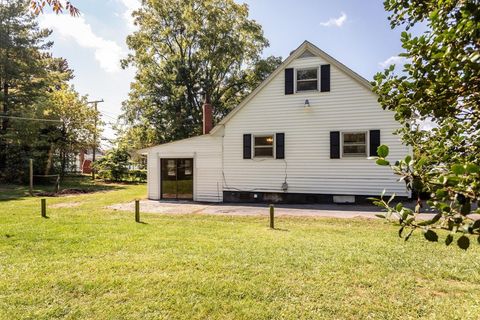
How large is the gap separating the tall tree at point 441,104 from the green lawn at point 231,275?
2680 mm

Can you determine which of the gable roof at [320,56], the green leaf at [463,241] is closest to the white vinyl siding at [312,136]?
the gable roof at [320,56]

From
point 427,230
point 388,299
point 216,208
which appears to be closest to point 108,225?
point 216,208

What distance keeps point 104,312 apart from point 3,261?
3609 millimetres

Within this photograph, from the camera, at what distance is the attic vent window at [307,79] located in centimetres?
1457

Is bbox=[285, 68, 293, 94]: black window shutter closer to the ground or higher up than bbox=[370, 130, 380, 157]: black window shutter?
higher up

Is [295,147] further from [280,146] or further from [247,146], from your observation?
[247,146]

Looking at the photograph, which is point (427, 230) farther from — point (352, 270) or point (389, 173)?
point (389, 173)

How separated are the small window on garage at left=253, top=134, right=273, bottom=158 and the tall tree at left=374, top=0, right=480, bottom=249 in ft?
41.0

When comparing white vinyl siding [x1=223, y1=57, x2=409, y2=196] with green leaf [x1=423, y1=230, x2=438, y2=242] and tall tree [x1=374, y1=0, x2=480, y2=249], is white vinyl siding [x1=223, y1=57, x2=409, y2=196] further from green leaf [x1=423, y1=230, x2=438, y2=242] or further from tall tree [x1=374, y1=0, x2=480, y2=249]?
green leaf [x1=423, y1=230, x2=438, y2=242]

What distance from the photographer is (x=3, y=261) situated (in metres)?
6.04

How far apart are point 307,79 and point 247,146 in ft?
14.6

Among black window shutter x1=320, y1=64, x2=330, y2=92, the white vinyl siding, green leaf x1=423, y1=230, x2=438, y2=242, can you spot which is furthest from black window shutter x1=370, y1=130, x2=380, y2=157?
green leaf x1=423, y1=230, x2=438, y2=242

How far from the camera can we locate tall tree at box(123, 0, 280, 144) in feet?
86.9

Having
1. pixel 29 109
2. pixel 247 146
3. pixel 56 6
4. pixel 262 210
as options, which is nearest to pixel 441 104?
pixel 56 6
